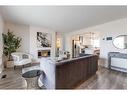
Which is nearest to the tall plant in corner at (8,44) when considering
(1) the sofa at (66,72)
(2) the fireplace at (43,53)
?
(2) the fireplace at (43,53)

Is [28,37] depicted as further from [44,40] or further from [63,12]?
[63,12]

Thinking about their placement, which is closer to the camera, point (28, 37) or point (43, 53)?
point (28, 37)

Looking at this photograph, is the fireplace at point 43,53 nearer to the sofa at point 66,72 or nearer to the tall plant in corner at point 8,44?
the tall plant in corner at point 8,44

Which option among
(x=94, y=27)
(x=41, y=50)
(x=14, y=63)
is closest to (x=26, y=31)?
(x=41, y=50)

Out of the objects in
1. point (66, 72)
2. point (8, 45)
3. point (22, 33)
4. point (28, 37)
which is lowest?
point (66, 72)

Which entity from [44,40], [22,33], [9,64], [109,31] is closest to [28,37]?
[22,33]

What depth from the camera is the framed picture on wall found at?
21.5 feet

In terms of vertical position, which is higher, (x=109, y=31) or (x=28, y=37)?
(x=109, y=31)

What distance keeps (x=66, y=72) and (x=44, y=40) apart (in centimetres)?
458

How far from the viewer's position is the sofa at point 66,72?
7.75 ft

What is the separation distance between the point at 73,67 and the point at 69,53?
207 inches

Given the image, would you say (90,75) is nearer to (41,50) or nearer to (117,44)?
(117,44)

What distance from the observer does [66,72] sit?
2562 mm


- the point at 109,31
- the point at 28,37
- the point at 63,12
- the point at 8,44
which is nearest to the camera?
the point at 63,12
